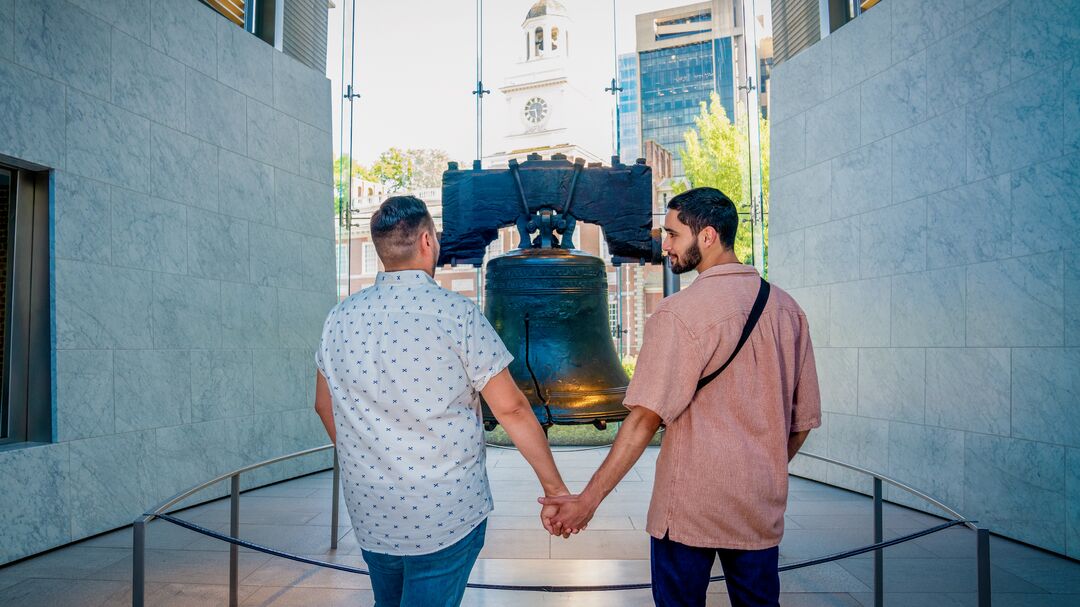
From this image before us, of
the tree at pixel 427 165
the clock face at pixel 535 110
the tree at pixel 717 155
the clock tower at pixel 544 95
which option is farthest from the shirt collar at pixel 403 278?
the clock face at pixel 535 110

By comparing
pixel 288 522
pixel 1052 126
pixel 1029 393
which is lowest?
pixel 288 522

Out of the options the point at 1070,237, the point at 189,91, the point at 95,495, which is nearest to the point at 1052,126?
the point at 1070,237

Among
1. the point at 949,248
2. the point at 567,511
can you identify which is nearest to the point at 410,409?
the point at 567,511

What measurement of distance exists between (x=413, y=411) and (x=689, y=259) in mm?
818

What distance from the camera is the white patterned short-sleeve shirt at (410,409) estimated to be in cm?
170

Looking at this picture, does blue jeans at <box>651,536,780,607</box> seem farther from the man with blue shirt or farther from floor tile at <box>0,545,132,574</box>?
floor tile at <box>0,545,132,574</box>

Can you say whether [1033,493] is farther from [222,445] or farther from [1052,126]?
[222,445]

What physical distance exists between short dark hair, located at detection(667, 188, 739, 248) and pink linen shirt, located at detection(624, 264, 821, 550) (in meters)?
0.15

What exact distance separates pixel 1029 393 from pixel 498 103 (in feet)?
25.1

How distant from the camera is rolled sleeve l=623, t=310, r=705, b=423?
179cm

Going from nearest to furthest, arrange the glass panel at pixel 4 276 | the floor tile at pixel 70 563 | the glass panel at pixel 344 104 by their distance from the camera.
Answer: the floor tile at pixel 70 563
the glass panel at pixel 4 276
the glass panel at pixel 344 104

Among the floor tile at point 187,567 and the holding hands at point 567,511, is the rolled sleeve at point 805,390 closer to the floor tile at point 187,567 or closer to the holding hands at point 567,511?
the holding hands at point 567,511

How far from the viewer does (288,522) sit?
5.35 m

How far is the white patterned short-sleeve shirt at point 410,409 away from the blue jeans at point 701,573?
1.62 ft
